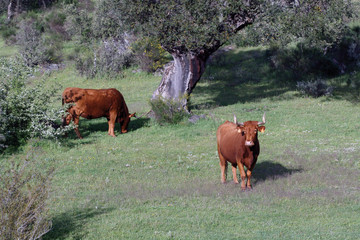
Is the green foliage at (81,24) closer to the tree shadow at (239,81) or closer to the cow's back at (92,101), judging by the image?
the tree shadow at (239,81)

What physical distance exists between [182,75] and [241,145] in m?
10.3

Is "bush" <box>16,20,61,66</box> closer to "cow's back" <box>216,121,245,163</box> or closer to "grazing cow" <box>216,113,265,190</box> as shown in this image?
"cow's back" <box>216,121,245,163</box>

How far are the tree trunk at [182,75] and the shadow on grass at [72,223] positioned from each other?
36.6ft

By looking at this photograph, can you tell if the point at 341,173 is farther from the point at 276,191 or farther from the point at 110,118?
the point at 110,118

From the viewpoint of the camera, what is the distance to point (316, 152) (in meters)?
13.9

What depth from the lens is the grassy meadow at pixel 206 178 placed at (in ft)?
26.9

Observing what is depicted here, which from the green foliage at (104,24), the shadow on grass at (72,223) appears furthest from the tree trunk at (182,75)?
the green foliage at (104,24)

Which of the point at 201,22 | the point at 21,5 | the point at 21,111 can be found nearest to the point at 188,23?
the point at 201,22

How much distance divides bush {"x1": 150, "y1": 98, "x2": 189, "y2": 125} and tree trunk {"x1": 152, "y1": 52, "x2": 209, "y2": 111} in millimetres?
1172

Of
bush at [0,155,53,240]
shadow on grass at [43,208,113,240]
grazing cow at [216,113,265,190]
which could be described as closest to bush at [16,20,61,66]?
grazing cow at [216,113,265,190]

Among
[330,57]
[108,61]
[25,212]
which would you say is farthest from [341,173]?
[108,61]

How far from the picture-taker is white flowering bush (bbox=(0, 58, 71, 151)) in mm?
15148

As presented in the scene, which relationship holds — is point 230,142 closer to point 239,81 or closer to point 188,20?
point 188,20

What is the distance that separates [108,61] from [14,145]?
54.3ft
